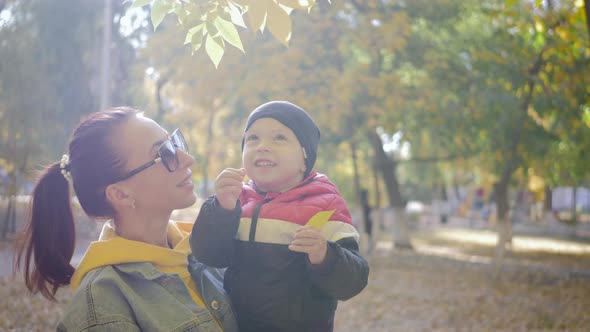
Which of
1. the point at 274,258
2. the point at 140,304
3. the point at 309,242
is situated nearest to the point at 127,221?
the point at 140,304

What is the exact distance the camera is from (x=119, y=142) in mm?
1911

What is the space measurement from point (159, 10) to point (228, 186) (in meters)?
0.84

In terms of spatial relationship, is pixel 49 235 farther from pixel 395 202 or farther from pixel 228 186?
pixel 395 202

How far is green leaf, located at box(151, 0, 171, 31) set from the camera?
2.19 m

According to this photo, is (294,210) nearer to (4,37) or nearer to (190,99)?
(4,37)

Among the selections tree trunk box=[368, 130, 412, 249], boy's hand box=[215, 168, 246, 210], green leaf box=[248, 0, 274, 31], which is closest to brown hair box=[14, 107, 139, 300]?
boy's hand box=[215, 168, 246, 210]

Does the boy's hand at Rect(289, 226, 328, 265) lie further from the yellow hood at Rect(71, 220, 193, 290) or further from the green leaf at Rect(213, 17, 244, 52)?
the green leaf at Rect(213, 17, 244, 52)

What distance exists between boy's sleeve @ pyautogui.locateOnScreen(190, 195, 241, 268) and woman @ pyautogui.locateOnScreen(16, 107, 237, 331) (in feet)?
0.27

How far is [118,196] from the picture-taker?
1921 millimetres

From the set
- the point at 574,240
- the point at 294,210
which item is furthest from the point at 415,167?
the point at 294,210

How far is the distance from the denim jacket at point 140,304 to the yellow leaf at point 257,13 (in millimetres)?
887

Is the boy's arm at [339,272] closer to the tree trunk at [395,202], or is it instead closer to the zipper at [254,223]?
the zipper at [254,223]

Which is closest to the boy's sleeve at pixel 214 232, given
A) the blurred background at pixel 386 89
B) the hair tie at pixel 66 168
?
the hair tie at pixel 66 168

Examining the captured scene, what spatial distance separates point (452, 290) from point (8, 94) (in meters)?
7.01
